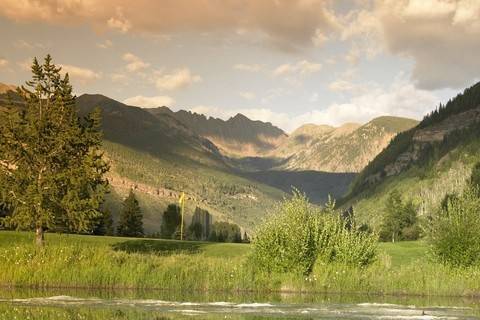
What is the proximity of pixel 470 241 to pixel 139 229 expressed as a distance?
93027 millimetres

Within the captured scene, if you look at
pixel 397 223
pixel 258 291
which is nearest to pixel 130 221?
pixel 397 223

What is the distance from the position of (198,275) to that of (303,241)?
623 centimetres

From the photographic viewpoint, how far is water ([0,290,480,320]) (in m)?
24.5

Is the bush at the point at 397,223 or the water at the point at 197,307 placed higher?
the bush at the point at 397,223

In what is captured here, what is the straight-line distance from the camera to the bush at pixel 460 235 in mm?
39812

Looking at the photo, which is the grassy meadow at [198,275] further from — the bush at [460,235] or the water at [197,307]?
the water at [197,307]

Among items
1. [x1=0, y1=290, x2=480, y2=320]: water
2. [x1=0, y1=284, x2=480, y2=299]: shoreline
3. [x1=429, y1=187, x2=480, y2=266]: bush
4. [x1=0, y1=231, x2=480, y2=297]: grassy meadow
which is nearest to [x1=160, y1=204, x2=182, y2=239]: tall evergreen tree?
[x1=429, y1=187, x2=480, y2=266]: bush

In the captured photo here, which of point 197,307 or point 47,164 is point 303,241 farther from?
point 47,164

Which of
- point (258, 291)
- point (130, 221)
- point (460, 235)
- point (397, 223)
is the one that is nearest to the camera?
point (258, 291)

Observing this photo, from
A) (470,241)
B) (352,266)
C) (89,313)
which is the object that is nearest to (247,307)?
(89,313)

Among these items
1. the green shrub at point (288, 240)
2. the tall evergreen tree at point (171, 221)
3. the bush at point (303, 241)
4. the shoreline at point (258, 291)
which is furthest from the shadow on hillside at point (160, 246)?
the tall evergreen tree at point (171, 221)

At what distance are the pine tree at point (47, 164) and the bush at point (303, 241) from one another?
12.2 m

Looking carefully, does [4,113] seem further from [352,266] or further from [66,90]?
[352,266]

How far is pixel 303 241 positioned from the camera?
3753cm
